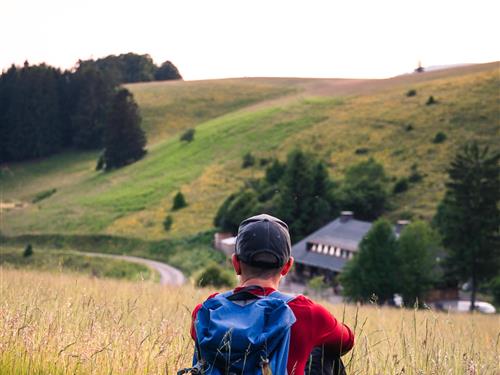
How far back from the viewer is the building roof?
4953cm

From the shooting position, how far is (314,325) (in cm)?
315

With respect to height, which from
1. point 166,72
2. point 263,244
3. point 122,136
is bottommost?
point 122,136

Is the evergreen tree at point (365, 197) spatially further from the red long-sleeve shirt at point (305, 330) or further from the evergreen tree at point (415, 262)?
the red long-sleeve shirt at point (305, 330)

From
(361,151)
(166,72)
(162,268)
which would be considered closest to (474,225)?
(162,268)

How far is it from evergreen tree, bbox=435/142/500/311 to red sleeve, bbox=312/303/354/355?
4007 cm

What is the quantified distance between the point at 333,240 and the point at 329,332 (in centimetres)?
4818

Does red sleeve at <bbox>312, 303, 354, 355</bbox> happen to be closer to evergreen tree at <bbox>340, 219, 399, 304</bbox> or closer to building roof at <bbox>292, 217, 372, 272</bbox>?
evergreen tree at <bbox>340, 219, 399, 304</bbox>

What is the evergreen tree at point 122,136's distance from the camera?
92.0 meters

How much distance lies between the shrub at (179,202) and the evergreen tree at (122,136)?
75.3 ft

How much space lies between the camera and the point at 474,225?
4266cm

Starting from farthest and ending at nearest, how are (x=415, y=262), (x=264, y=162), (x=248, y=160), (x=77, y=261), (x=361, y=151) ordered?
(x=248, y=160) → (x=264, y=162) → (x=361, y=151) → (x=77, y=261) → (x=415, y=262)

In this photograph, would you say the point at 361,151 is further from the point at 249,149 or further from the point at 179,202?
the point at 179,202

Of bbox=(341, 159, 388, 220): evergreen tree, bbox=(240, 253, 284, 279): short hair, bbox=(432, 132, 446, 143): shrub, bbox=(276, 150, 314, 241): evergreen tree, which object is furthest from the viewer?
bbox=(432, 132, 446, 143): shrub

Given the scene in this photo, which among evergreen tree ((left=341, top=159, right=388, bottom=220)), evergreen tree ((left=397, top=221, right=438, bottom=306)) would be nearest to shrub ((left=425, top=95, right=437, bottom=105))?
evergreen tree ((left=341, top=159, right=388, bottom=220))
